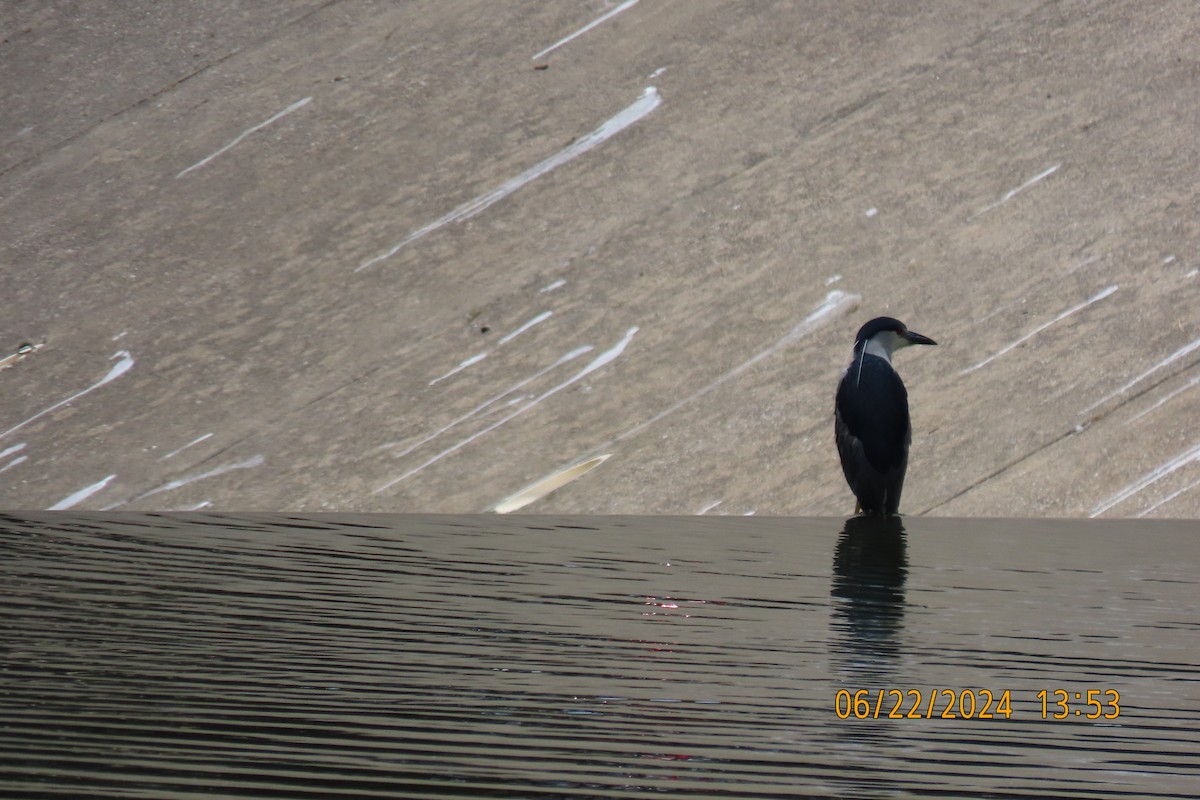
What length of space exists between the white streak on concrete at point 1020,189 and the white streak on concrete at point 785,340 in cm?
194

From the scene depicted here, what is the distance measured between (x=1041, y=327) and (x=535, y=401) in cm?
456

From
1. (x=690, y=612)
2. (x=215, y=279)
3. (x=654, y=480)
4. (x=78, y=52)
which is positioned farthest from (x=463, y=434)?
(x=78, y=52)

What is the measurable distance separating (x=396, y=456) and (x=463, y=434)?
1.94 ft

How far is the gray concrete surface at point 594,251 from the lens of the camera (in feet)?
40.6

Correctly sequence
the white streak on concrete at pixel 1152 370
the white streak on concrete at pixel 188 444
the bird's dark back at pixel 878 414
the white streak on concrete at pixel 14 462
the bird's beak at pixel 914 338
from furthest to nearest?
1. the white streak on concrete at pixel 188 444
2. the white streak on concrete at pixel 14 462
3. the white streak on concrete at pixel 1152 370
4. the bird's beak at pixel 914 338
5. the bird's dark back at pixel 878 414

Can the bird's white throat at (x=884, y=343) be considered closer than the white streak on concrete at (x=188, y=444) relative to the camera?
Yes

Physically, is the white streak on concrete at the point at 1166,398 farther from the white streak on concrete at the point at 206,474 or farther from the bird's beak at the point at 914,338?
the white streak on concrete at the point at 206,474

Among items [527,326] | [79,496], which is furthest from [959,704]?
[527,326]

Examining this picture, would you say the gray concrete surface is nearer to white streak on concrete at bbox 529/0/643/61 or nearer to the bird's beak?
white streak on concrete at bbox 529/0/643/61

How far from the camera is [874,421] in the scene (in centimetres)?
991

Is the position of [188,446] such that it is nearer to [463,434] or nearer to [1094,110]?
[463,434]

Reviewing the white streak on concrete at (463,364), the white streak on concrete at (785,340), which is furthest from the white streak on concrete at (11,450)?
the white streak on concrete at (785,340)

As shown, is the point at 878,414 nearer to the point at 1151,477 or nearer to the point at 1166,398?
the point at 1151,477

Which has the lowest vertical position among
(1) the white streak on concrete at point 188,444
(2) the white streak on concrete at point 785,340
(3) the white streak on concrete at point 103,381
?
(2) the white streak on concrete at point 785,340
